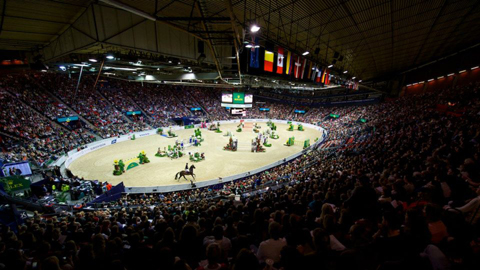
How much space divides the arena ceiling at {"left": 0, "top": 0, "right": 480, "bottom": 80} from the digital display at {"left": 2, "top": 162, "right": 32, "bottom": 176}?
853 cm

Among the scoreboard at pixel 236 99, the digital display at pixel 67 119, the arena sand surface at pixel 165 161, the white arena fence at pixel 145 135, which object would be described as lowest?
the arena sand surface at pixel 165 161

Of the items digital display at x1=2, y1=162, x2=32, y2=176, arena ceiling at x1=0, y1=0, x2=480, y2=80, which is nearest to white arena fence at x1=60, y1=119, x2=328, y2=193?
digital display at x1=2, y1=162, x2=32, y2=176

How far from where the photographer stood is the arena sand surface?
18359 mm

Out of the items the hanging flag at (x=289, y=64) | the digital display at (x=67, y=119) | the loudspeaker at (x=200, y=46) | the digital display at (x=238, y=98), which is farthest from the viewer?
the digital display at (x=238, y=98)

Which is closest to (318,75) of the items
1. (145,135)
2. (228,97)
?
(228,97)

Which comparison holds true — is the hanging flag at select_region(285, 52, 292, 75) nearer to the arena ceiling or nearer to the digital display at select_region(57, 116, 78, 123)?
the arena ceiling

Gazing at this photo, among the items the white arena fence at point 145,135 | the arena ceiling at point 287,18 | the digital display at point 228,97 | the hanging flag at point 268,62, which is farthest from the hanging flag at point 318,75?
the digital display at point 228,97

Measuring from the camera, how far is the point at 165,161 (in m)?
22.6

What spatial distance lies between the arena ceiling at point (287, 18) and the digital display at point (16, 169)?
28.0ft

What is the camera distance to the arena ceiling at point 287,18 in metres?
9.35

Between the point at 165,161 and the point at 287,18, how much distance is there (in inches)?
712

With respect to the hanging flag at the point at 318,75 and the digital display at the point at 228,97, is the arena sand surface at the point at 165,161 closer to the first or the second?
the hanging flag at the point at 318,75

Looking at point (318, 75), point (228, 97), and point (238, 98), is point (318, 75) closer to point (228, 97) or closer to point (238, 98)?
point (238, 98)

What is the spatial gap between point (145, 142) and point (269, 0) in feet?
87.2
